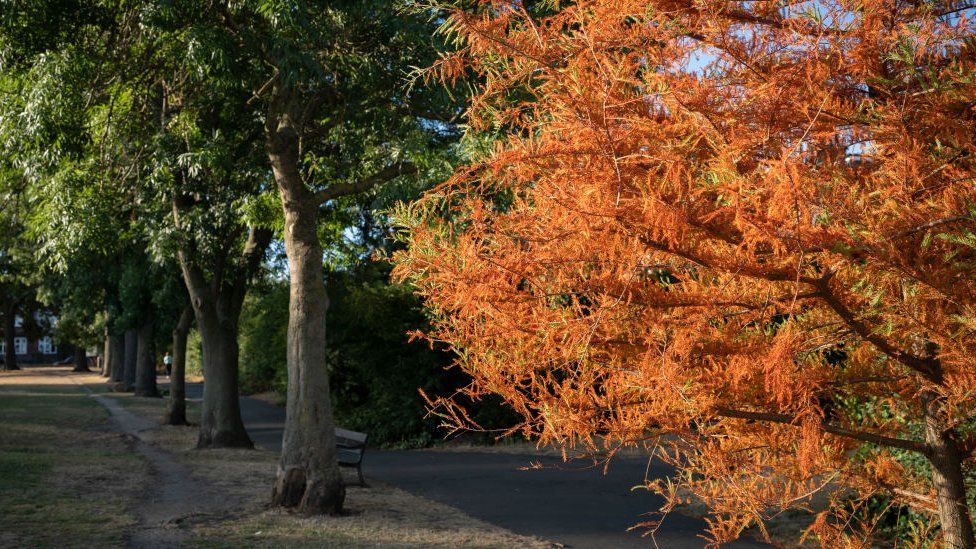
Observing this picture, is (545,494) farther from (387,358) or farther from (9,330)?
(9,330)

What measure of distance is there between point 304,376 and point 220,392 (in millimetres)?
7342

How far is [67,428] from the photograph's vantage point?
71.6 ft

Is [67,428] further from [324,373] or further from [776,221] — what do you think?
[776,221]

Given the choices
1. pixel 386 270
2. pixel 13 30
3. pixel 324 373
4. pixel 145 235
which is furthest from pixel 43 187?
pixel 386 270

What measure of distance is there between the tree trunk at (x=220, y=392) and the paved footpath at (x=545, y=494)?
2.96 meters

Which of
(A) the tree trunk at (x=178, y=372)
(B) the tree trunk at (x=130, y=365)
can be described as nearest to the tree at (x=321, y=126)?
(A) the tree trunk at (x=178, y=372)

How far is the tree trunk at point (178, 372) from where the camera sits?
71.8 feet

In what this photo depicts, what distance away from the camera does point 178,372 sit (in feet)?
73.4

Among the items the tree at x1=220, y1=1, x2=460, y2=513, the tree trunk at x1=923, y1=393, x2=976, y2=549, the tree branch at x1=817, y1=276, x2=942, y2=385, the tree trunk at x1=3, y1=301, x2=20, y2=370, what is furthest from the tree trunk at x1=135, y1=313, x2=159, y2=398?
the tree branch at x1=817, y1=276, x2=942, y2=385

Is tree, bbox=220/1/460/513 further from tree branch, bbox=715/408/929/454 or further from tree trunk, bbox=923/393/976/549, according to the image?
tree trunk, bbox=923/393/976/549

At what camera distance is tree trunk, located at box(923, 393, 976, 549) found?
175 inches

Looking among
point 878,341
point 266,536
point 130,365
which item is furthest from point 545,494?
point 130,365

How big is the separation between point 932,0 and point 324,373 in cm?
840

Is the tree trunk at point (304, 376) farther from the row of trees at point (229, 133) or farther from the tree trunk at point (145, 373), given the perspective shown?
the tree trunk at point (145, 373)
